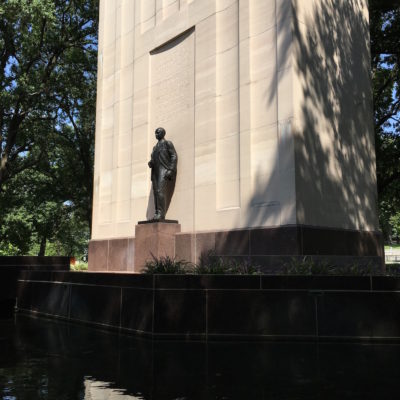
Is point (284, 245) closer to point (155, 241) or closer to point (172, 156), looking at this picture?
point (155, 241)

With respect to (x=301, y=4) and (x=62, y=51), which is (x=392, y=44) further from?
(x=62, y=51)

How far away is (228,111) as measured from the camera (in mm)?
14508

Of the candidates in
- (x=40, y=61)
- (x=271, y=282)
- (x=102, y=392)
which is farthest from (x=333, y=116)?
(x=40, y=61)

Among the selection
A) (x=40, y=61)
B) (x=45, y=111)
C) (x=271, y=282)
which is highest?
(x=40, y=61)

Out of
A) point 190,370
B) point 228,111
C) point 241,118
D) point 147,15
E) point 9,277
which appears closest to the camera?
point 190,370

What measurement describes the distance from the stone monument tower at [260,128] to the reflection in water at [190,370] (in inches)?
156

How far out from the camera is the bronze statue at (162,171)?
15.8 metres

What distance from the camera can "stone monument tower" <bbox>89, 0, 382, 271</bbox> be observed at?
42.0 feet

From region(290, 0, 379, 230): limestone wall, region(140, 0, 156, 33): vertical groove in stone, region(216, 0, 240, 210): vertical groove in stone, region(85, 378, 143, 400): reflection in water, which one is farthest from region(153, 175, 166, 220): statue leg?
region(85, 378, 143, 400): reflection in water

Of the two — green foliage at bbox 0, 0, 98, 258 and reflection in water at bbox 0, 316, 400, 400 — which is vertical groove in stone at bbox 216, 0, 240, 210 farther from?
green foliage at bbox 0, 0, 98, 258

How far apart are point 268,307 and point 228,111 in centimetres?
696

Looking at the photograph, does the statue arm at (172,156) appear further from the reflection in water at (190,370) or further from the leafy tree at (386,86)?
the leafy tree at (386,86)

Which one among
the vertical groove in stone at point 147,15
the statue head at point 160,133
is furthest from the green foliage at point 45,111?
the statue head at point 160,133

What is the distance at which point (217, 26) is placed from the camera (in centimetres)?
1518
